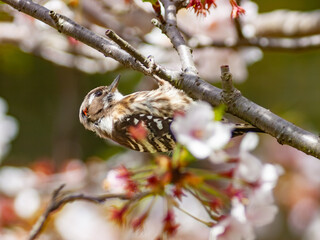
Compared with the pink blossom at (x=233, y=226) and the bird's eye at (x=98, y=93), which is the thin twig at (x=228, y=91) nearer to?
the pink blossom at (x=233, y=226)

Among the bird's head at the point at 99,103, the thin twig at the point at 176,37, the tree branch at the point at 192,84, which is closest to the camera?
the tree branch at the point at 192,84

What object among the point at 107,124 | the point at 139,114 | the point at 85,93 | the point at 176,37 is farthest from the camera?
the point at 85,93

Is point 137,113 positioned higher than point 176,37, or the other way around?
point 176,37

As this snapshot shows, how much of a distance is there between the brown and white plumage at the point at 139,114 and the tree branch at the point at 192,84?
0.56 metres

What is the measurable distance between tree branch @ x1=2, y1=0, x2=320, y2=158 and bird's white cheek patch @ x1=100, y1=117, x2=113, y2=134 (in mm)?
986

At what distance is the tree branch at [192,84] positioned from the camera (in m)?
1.63

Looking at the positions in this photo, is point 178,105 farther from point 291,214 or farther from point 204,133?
point 291,214

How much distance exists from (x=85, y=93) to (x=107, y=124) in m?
1.89

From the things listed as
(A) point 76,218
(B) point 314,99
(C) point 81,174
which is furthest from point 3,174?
(B) point 314,99

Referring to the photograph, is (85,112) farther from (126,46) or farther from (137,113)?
(126,46)

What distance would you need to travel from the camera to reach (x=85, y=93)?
190 inches

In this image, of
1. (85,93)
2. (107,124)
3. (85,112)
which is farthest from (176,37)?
(85,93)

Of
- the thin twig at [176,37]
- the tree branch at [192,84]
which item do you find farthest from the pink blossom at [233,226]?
the thin twig at [176,37]

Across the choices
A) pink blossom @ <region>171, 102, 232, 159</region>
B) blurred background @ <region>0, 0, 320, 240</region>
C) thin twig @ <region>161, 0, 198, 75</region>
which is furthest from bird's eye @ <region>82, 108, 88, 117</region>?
pink blossom @ <region>171, 102, 232, 159</region>
